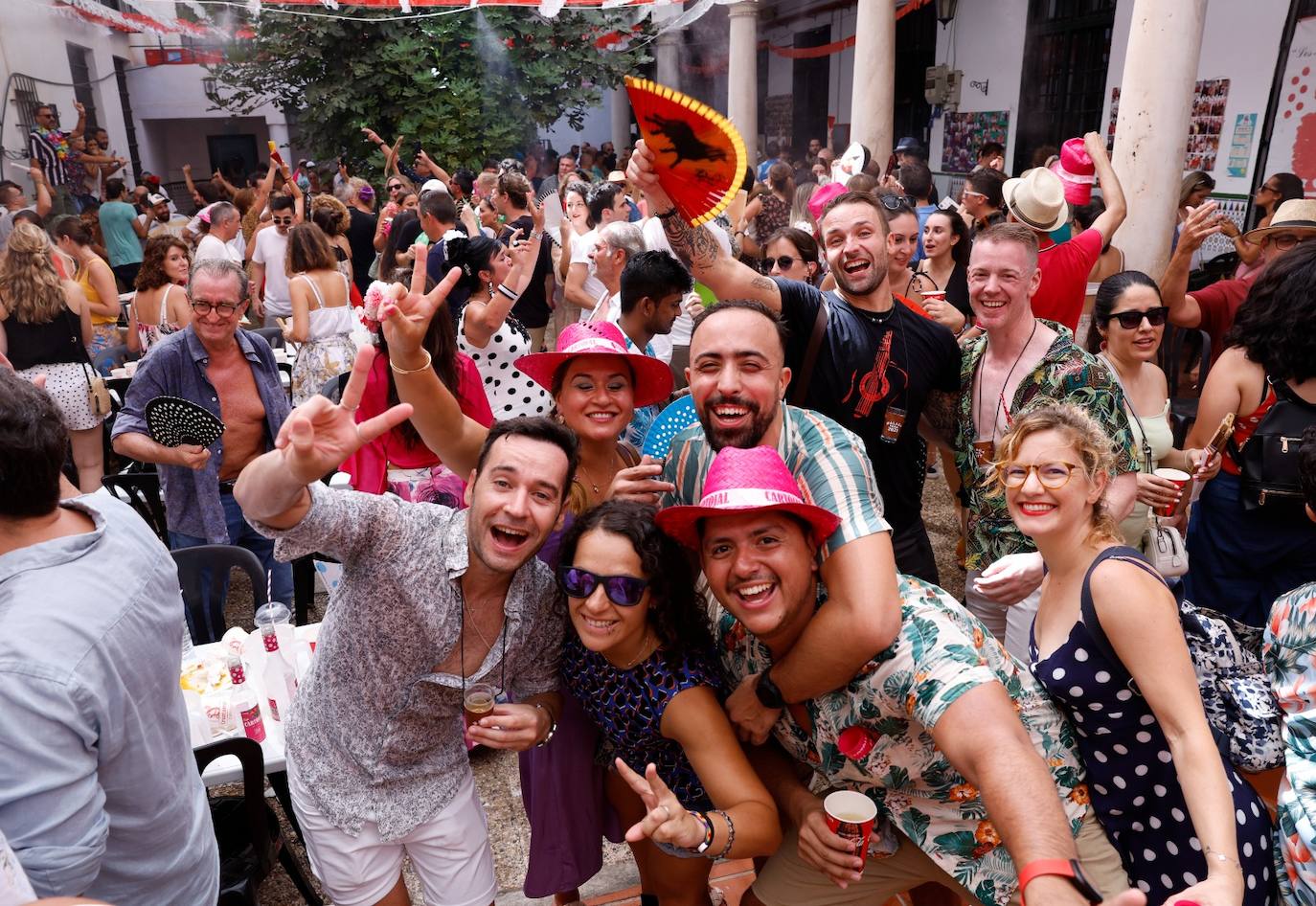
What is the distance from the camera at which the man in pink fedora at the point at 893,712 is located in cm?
196

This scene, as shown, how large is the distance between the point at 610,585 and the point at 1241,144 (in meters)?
9.12

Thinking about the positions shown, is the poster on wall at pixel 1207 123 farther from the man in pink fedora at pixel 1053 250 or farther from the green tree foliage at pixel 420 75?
the green tree foliage at pixel 420 75

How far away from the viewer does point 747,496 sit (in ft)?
6.56

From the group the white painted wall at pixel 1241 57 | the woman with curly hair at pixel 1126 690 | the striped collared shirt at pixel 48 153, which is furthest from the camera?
the striped collared shirt at pixel 48 153

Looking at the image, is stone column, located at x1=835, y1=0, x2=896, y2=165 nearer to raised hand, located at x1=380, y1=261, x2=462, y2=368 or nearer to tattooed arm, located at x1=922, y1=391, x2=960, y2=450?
tattooed arm, located at x1=922, y1=391, x2=960, y2=450

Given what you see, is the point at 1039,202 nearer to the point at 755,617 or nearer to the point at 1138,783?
the point at 1138,783

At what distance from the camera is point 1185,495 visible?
11.5 ft

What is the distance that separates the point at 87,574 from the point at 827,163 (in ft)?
37.1

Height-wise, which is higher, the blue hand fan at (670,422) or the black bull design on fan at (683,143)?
the black bull design on fan at (683,143)

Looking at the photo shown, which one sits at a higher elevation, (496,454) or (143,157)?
(143,157)

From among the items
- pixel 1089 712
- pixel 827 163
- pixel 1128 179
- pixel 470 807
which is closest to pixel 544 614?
pixel 470 807

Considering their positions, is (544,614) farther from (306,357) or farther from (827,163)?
(827,163)

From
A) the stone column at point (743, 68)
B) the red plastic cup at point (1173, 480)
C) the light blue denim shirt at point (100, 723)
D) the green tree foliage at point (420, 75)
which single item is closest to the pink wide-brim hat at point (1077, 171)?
the red plastic cup at point (1173, 480)

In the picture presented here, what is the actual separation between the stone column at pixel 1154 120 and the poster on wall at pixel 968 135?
294 inches
